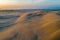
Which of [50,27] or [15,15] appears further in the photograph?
[15,15]

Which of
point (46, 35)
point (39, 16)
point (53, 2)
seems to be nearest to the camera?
point (46, 35)

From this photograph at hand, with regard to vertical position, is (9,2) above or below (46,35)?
above

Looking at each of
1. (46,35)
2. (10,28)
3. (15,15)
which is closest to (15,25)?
(10,28)

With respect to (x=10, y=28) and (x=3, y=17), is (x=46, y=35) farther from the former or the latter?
(x=3, y=17)

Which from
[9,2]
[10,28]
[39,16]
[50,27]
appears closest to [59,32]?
[50,27]

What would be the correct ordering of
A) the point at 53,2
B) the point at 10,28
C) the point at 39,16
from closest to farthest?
the point at 10,28 < the point at 39,16 < the point at 53,2

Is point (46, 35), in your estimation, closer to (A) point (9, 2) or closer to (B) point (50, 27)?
(B) point (50, 27)
